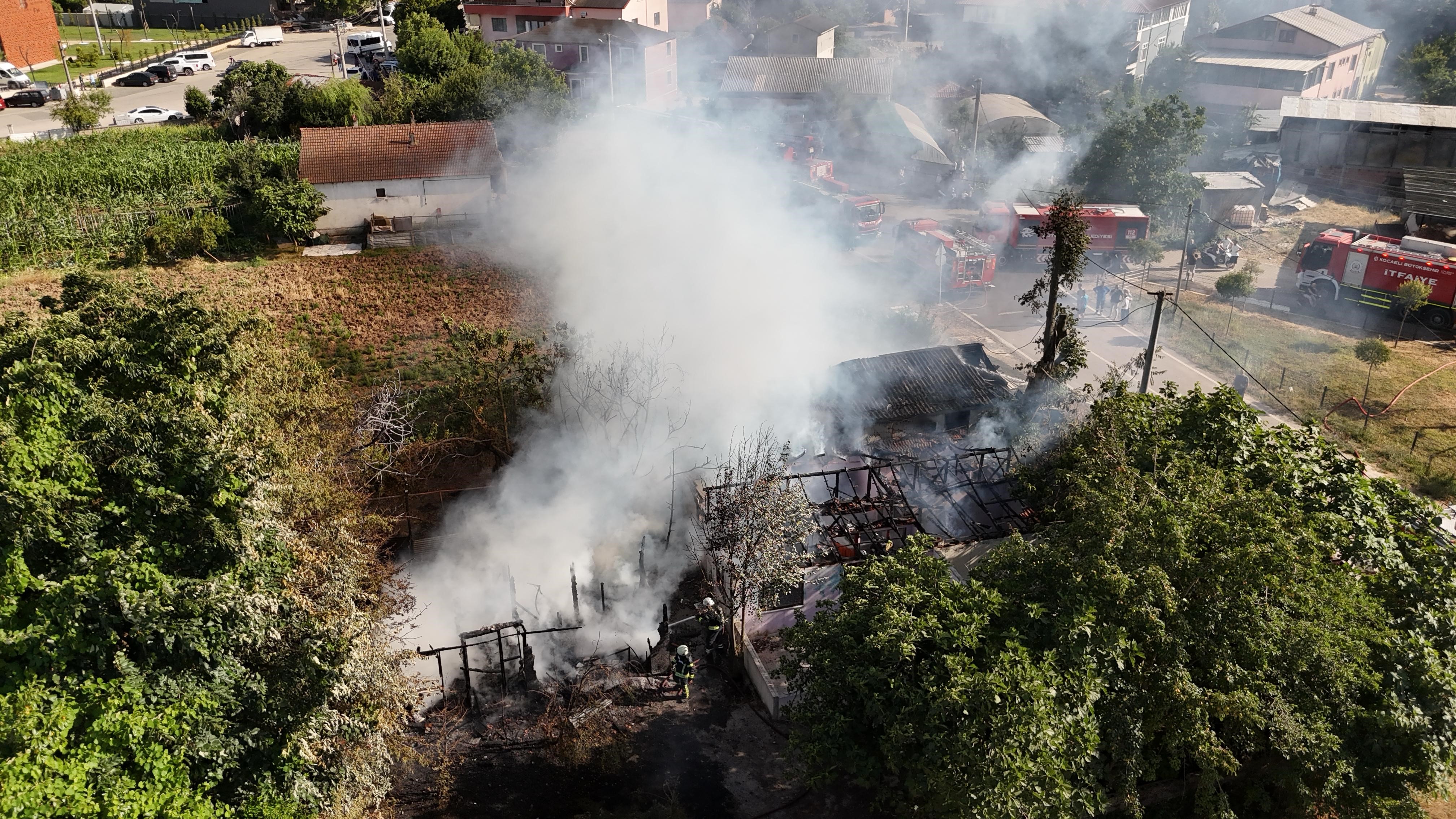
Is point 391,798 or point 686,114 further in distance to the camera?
point 686,114

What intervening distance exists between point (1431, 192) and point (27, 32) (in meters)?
49.7

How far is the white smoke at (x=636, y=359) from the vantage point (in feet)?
41.4

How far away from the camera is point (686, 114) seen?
1339 inches

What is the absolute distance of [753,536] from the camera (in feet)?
35.8

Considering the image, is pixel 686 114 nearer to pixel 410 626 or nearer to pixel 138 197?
pixel 138 197

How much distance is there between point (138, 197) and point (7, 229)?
333cm

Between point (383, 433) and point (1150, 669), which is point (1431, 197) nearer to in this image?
point (1150, 669)

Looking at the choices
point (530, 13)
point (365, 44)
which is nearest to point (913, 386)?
point (530, 13)

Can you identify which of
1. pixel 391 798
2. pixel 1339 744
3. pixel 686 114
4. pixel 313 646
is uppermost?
pixel 686 114

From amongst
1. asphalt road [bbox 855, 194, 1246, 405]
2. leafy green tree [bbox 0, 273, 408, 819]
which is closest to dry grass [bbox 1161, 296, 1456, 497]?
asphalt road [bbox 855, 194, 1246, 405]

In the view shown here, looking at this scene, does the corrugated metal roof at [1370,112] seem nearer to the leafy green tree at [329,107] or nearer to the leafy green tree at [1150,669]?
the leafy green tree at [1150,669]

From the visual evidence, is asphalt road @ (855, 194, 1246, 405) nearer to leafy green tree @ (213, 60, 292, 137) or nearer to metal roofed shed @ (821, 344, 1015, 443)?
metal roofed shed @ (821, 344, 1015, 443)

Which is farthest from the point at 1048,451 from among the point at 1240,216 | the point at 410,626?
the point at 1240,216

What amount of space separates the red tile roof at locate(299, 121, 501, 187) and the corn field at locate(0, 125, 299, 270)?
131 cm
